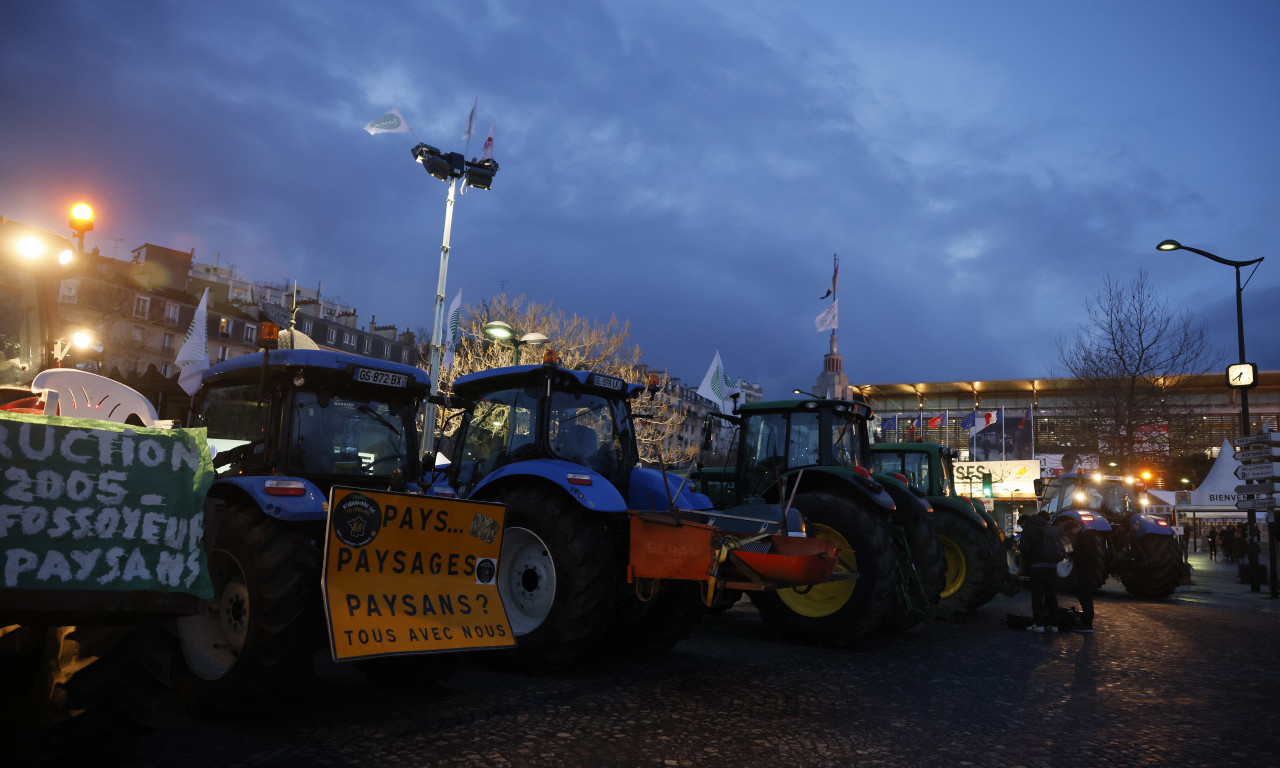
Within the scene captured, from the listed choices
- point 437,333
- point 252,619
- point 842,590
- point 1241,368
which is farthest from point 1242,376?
point 252,619

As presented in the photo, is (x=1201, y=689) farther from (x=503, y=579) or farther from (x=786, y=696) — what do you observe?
(x=503, y=579)

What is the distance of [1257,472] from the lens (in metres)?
15.4

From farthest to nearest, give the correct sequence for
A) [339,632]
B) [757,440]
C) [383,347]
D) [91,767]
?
[383,347] < [757,440] < [339,632] < [91,767]

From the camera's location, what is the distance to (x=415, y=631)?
14.9 ft

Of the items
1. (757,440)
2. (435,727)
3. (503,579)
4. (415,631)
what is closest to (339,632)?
(415,631)

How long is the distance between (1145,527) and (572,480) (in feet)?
42.4

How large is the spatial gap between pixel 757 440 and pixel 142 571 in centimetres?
750

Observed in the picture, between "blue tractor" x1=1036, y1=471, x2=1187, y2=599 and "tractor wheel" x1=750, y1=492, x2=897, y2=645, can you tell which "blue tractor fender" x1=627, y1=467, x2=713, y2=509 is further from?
"blue tractor" x1=1036, y1=471, x2=1187, y2=599

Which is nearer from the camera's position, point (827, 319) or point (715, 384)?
point (715, 384)

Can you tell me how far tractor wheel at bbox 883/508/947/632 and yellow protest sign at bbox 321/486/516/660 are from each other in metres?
5.05

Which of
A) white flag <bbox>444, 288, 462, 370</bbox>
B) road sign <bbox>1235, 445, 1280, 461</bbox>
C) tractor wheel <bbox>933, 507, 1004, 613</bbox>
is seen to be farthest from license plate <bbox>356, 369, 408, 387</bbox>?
road sign <bbox>1235, 445, 1280, 461</bbox>

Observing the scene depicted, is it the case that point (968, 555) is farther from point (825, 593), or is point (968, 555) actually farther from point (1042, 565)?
point (825, 593)

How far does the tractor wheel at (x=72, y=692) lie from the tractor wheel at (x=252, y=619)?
937mm

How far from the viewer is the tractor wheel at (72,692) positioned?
3.06 meters
